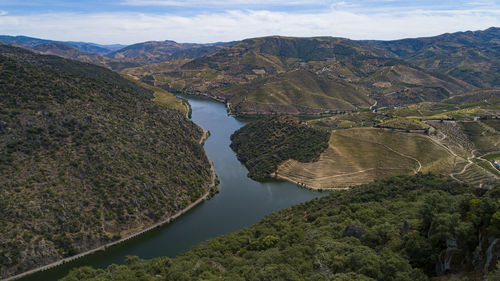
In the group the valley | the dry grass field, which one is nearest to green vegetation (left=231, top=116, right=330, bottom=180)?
the valley

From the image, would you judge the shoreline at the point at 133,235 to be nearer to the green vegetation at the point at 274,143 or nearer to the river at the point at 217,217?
the river at the point at 217,217

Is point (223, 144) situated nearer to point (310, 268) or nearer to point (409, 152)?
point (409, 152)

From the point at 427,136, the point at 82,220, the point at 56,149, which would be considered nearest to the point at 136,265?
the point at 82,220

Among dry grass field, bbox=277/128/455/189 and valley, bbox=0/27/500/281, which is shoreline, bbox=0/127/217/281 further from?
dry grass field, bbox=277/128/455/189

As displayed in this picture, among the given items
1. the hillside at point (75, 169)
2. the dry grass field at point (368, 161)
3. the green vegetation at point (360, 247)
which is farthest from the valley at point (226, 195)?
the dry grass field at point (368, 161)

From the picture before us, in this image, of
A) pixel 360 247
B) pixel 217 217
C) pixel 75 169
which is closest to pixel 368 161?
pixel 217 217
